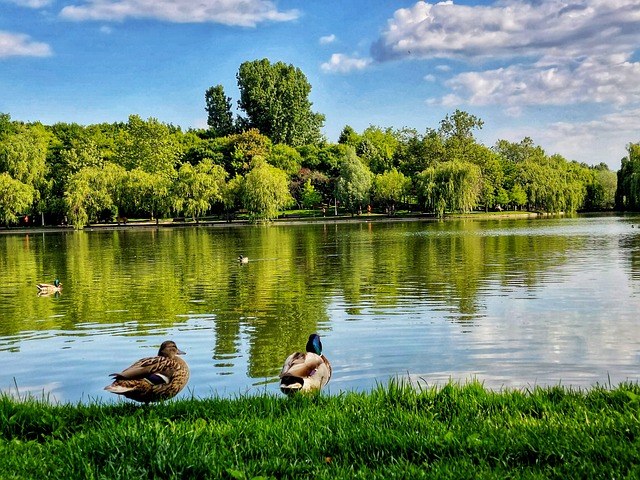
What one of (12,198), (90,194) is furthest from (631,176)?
(12,198)

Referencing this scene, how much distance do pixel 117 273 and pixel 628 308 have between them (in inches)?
723

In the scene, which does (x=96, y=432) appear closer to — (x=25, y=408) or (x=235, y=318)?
(x=25, y=408)

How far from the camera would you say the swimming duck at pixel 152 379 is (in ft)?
19.4

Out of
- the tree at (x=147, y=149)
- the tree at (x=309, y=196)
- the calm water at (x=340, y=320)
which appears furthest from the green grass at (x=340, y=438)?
the tree at (x=147, y=149)

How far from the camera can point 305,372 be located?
6.32 meters

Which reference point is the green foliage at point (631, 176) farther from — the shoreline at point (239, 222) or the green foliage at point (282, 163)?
the shoreline at point (239, 222)

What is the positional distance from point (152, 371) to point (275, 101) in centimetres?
11424

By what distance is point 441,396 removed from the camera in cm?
585

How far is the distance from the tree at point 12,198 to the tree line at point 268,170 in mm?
150

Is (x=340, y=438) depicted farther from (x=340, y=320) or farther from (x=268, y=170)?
(x=268, y=170)

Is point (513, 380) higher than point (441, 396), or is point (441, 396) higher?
point (441, 396)

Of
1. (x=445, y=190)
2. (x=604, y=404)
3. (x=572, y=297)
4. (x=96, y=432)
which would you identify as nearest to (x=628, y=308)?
(x=572, y=297)

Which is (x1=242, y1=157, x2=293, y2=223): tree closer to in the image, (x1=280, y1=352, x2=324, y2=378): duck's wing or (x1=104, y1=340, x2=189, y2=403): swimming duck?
(x1=280, y1=352, x2=324, y2=378): duck's wing

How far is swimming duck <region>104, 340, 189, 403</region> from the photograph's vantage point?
19.4 feet
